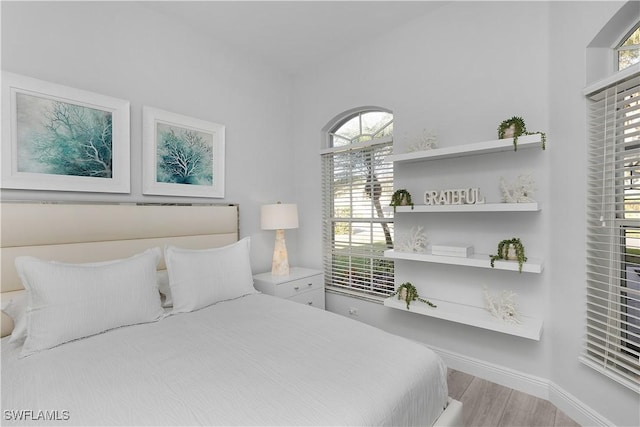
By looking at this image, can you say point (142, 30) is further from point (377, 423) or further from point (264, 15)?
point (377, 423)

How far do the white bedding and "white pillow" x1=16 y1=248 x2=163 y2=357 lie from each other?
0.06 m

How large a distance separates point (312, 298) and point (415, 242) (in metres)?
1.22

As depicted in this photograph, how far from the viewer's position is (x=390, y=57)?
112 inches

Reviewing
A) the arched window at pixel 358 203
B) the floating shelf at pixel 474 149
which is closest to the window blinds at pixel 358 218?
the arched window at pixel 358 203

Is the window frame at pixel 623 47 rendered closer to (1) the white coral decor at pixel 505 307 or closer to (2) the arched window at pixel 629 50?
(2) the arched window at pixel 629 50

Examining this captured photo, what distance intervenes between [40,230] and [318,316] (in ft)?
5.67

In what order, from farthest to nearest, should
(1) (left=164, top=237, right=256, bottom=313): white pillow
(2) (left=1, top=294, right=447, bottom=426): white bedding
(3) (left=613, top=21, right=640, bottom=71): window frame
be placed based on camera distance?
(1) (left=164, top=237, right=256, bottom=313): white pillow → (3) (left=613, top=21, right=640, bottom=71): window frame → (2) (left=1, top=294, right=447, bottom=426): white bedding

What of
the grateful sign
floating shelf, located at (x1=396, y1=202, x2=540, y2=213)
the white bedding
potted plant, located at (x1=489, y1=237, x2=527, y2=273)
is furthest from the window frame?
the white bedding

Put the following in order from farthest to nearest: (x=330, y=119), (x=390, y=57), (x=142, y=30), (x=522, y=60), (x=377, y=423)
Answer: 1. (x=330, y=119)
2. (x=390, y=57)
3. (x=142, y=30)
4. (x=522, y=60)
5. (x=377, y=423)

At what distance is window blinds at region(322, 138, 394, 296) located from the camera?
298 cm

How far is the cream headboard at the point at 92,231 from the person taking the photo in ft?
5.67

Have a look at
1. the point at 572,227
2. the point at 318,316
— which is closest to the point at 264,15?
the point at 318,316

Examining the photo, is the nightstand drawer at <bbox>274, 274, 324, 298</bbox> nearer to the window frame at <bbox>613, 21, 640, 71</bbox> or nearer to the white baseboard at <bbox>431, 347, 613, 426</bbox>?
the white baseboard at <bbox>431, 347, 613, 426</bbox>

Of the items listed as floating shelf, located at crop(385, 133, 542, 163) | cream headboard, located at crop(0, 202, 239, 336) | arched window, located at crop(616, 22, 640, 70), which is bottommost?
cream headboard, located at crop(0, 202, 239, 336)
